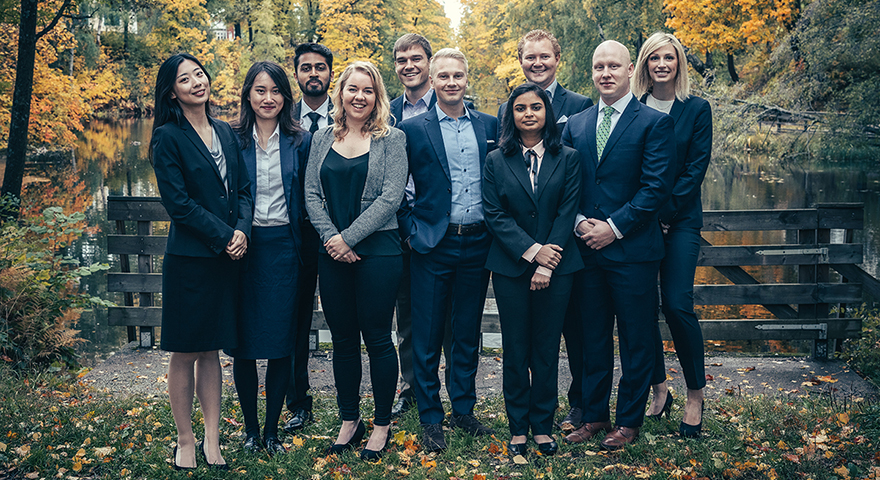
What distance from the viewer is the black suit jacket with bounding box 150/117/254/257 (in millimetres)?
3445

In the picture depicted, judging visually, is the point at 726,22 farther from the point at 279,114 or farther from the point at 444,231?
the point at 279,114

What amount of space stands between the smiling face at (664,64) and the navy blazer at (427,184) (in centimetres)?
117

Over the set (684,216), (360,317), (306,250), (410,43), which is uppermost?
(410,43)

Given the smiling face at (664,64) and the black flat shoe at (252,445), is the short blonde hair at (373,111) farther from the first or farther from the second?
the black flat shoe at (252,445)

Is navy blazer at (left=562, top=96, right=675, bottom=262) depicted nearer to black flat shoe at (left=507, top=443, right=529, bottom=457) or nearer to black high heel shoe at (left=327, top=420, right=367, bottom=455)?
black flat shoe at (left=507, top=443, right=529, bottom=457)

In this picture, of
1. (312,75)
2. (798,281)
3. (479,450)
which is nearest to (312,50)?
(312,75)

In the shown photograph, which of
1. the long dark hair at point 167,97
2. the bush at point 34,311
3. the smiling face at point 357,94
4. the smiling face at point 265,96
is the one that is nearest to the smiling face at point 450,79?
the smiling face at point 357,94

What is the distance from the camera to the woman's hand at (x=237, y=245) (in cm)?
360

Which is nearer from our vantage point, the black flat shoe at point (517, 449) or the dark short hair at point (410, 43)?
the black flat shoe at point (517, 449)

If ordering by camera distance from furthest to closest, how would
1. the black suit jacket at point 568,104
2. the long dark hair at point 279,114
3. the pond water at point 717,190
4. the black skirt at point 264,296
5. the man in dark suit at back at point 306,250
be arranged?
1. the pond water at point 717,190
2. the black suit jacket at point 568,104
3. the man in dark suit at back at point 306,250
4. the long dark hair at point 279,114
5. the black skirt at point 264,296

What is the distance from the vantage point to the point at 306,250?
4.15 m

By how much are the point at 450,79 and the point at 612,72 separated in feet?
3.08

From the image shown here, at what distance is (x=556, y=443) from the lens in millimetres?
3898

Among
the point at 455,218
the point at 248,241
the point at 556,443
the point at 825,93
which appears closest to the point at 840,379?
the point at 556,443
